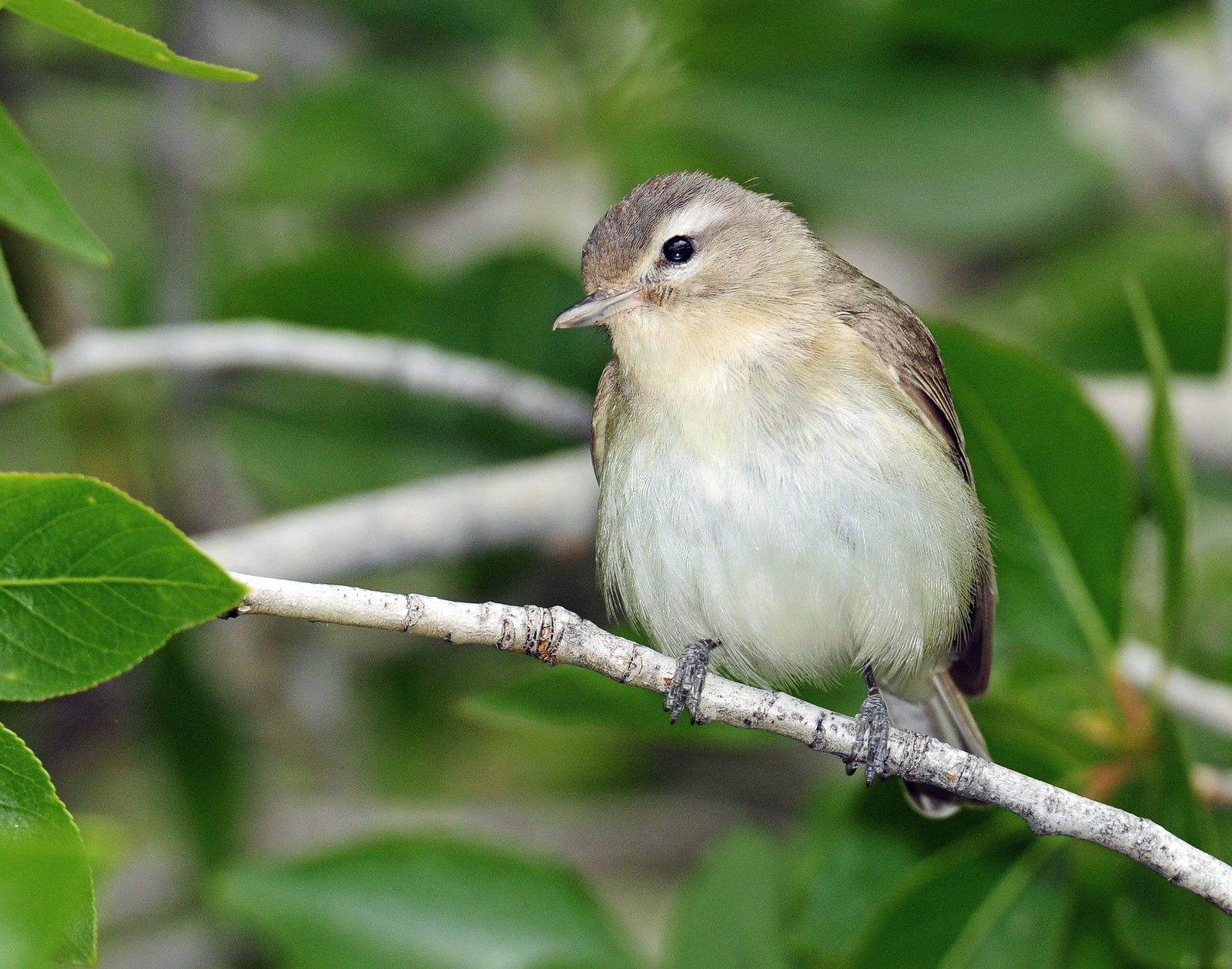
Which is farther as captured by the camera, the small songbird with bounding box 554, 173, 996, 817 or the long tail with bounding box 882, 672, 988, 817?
the long tail with bounding box 882, 672, 988, 817

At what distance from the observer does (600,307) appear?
256 centimetres

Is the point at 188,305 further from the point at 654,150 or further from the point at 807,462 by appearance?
the point at 807,462

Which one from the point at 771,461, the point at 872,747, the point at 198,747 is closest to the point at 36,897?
the point at 872,747

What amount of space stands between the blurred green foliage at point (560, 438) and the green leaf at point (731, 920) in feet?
0.04

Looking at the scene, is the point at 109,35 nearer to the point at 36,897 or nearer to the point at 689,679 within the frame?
the point at 36,897

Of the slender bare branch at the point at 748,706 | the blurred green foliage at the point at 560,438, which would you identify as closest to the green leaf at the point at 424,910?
the blurred green foliage at the point at 560,438

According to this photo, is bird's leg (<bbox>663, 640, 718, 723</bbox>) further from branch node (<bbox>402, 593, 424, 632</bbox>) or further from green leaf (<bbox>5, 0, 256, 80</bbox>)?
green leaf (<bbox>5, 0, 256, 80</bbox>)

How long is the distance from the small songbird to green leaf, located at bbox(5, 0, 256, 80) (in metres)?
1.11

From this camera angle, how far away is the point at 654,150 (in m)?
4.37

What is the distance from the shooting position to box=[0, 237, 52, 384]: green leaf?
158 centimetres

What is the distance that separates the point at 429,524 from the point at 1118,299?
8.91ft

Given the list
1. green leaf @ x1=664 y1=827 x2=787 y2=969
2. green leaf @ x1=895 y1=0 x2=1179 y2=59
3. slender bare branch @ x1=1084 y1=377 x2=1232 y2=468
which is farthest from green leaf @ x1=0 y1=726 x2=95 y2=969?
slender bare branch @ x1=1084 y1=377 x2=1232 y2=468

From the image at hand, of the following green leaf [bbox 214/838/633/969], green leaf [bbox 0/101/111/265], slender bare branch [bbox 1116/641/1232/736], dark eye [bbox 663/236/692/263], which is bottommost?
green leaf [bbox 214/838/633/969]

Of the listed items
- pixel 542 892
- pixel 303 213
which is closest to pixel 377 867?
pixel 542 892
